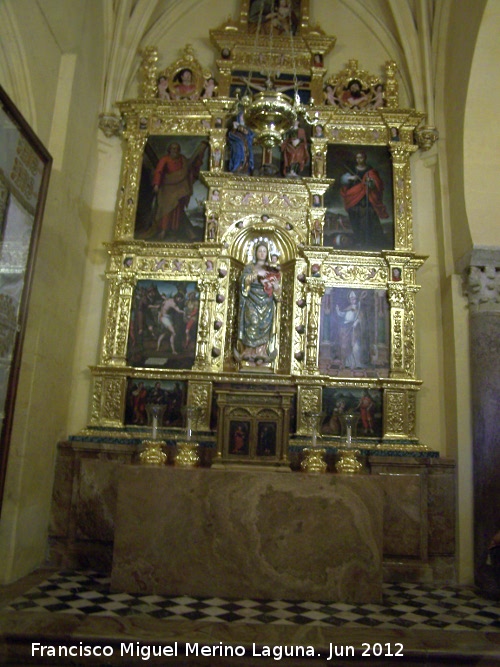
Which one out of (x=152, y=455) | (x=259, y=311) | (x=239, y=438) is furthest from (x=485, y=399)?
(x=152, y=455)

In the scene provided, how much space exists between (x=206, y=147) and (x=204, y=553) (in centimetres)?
590

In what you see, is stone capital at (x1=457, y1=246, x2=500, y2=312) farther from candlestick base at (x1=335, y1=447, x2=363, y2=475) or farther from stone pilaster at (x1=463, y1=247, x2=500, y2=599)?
candlestick base at (x1=335, y1=447, x2=363, y2=475)

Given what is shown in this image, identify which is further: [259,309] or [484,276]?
[259,309]

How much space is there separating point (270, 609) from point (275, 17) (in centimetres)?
856

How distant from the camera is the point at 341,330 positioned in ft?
26.6

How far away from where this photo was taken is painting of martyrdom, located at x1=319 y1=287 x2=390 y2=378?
7969 millimetres

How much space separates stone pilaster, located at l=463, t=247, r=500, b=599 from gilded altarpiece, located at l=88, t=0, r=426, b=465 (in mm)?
854

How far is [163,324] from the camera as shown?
321 inches

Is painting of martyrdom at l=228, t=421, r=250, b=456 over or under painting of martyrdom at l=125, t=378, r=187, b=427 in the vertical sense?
under

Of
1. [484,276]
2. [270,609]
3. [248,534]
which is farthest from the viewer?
[484,276]

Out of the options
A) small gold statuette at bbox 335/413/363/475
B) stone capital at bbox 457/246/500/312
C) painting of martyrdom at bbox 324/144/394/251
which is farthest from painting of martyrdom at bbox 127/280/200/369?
stone capital at bbox 457/246/500/312

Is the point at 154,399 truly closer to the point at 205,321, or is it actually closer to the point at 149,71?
the point at 205,321

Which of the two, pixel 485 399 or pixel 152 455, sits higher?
pixel 485 399

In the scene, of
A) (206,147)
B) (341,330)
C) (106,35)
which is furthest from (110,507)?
(106,35)
